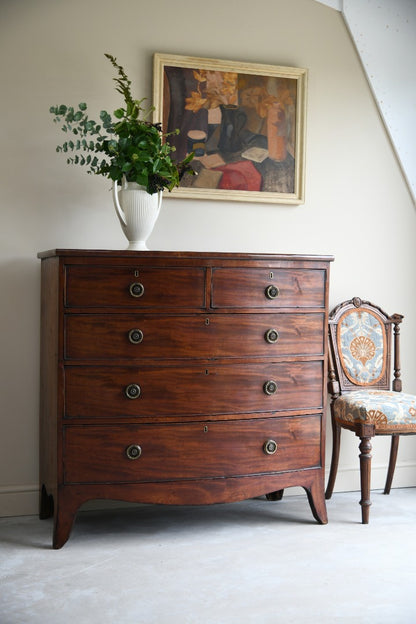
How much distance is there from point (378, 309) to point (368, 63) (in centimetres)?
135

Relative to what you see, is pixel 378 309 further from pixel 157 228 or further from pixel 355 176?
pixel 157 228

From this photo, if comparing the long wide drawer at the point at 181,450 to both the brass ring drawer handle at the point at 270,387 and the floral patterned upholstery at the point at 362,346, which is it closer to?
the brass ring drawer handle at the point at 270,387

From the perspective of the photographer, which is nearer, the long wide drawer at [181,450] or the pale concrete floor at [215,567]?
the pale concrete floor at [215,567]

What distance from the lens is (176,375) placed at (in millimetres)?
2914

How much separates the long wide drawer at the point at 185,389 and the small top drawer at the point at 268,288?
0.89 feet

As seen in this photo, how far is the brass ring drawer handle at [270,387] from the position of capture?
3027mm

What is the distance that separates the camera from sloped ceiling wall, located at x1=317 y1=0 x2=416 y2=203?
3738 mm

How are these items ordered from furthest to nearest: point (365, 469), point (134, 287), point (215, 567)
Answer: point (365, 469) → point (134, 287) → point (215, 567)

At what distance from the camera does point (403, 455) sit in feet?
13.0

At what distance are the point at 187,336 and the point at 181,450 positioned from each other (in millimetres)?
482

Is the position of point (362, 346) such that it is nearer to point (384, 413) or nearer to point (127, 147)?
point (384, 413)

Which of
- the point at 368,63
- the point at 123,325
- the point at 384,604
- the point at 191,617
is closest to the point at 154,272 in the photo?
the point at 123,325

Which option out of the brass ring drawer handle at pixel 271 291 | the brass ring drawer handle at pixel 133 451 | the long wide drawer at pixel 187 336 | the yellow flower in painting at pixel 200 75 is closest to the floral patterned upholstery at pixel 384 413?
the long wide drawer at pixel 187 336

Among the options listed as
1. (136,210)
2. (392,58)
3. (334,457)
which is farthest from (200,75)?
(334,457)
